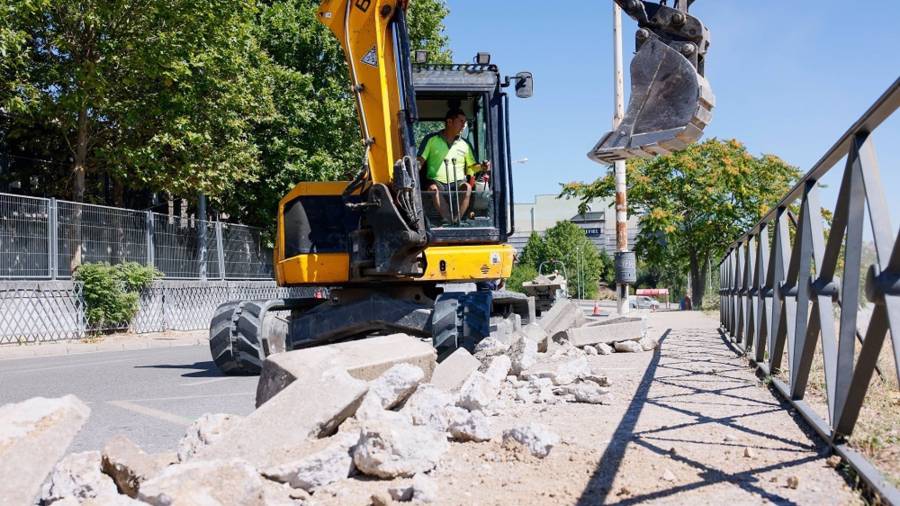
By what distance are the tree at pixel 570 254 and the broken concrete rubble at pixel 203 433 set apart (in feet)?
209

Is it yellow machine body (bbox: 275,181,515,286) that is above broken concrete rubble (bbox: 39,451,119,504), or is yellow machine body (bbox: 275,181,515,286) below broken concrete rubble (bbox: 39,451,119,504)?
above

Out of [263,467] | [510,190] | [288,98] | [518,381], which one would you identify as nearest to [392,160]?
[510,190]

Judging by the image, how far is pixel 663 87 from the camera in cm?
559

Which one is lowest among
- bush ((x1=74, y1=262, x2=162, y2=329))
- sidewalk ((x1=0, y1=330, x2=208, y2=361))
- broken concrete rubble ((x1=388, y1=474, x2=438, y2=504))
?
sidewalk ((x1=0, y1=330, x2=208, y2=361))

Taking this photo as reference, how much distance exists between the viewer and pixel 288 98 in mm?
25281

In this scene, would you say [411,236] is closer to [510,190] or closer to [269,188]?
[510,190]

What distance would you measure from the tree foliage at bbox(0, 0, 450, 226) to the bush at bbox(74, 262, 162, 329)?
192 centimetres

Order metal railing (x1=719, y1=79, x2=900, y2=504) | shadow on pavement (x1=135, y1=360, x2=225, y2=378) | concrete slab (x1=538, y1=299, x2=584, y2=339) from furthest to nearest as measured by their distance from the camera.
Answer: concrete slab (x1=538, y1=299, x2=584, y2=339)
shadow on pavement (x1=135, y1=360, x2=225, y2=378)
metal railing (x1=719, y1=79, x2=900, y2=504)

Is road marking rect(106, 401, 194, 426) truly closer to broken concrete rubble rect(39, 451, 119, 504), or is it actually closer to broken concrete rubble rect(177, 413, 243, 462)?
broken concrete rubble rect(177, 413, 243, 462)

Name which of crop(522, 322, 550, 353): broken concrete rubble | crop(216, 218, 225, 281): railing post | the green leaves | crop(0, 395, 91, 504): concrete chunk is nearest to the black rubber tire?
crop(522, 322, 550, 353): broken concrete rubble

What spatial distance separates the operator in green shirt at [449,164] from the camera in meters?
8.71

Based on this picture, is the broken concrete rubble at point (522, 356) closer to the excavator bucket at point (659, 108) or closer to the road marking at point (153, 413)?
the excavator bucket at point (659, 108)

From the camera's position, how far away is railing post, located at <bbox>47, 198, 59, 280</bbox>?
59.5 feet

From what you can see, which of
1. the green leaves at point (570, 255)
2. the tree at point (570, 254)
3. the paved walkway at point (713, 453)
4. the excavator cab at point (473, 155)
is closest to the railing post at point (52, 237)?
the excavator cab at point (473, 155)
